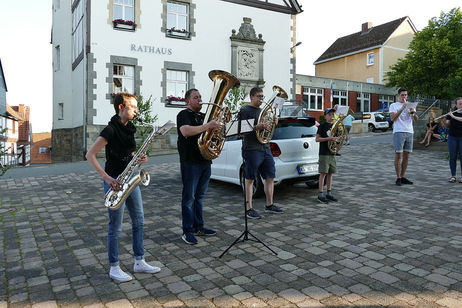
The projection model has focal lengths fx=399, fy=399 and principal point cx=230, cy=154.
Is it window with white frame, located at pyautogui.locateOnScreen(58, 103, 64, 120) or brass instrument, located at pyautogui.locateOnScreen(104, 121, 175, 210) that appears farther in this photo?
window with white frame, located at pyautogui.locateOnScreen(58, 103, 64, 120)

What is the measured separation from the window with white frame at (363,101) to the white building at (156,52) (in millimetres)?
19270

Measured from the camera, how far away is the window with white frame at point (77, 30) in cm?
2131

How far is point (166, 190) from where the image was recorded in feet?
29.8

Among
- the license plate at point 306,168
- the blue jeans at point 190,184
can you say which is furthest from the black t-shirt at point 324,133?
the blue jeans at point 190,184

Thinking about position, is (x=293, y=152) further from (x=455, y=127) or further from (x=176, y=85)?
(x=176, y=85)

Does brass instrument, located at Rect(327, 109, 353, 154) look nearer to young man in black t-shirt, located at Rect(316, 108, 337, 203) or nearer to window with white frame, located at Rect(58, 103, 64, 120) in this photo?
young man in black t-shirt, located at Rect(316, 108, 337, 203)

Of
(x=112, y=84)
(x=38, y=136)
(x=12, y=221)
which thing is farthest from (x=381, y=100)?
(x=38, y=136)

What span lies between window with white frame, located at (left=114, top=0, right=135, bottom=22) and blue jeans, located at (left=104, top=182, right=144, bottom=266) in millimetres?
18660

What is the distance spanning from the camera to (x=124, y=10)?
2070cm

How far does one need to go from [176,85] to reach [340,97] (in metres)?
24.9

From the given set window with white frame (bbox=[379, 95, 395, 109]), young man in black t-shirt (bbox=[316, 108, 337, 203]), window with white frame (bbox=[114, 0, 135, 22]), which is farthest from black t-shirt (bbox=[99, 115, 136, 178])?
window with white frame (bbox=[379, 95, 395, 109])

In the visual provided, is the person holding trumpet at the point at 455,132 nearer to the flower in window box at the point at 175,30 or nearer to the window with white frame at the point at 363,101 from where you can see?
the flower in window box at the point at 175,30

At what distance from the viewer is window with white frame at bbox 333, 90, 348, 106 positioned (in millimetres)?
41906

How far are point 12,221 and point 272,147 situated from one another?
15.3ft
